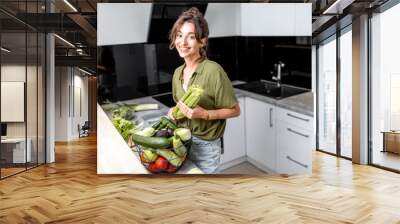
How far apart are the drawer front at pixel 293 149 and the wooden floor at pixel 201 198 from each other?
175 mm

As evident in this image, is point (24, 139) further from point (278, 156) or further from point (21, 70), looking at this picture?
point (278, 156)

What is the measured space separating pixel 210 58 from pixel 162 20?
93cm

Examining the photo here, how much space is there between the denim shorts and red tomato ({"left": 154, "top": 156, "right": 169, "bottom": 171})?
1.24ft

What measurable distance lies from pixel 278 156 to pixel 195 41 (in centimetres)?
213

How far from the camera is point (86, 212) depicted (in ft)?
13.2

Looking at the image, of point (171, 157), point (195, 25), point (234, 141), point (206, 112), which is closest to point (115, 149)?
point (171, 157)

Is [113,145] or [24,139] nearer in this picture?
[113,145]

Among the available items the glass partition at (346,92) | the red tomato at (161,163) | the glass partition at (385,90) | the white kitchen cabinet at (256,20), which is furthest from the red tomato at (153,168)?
the glass partition at (346,92)

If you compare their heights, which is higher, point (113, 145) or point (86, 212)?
point (113, 145)

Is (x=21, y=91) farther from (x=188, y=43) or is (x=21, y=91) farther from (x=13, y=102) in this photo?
(x=188, y=43)

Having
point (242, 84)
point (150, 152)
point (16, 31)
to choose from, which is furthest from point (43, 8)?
point (242, 84)

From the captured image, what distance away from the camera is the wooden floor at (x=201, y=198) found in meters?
3.85

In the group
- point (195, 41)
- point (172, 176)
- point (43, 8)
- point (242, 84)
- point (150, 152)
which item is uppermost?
point (43, 8)

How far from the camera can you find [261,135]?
6137 millimetres
